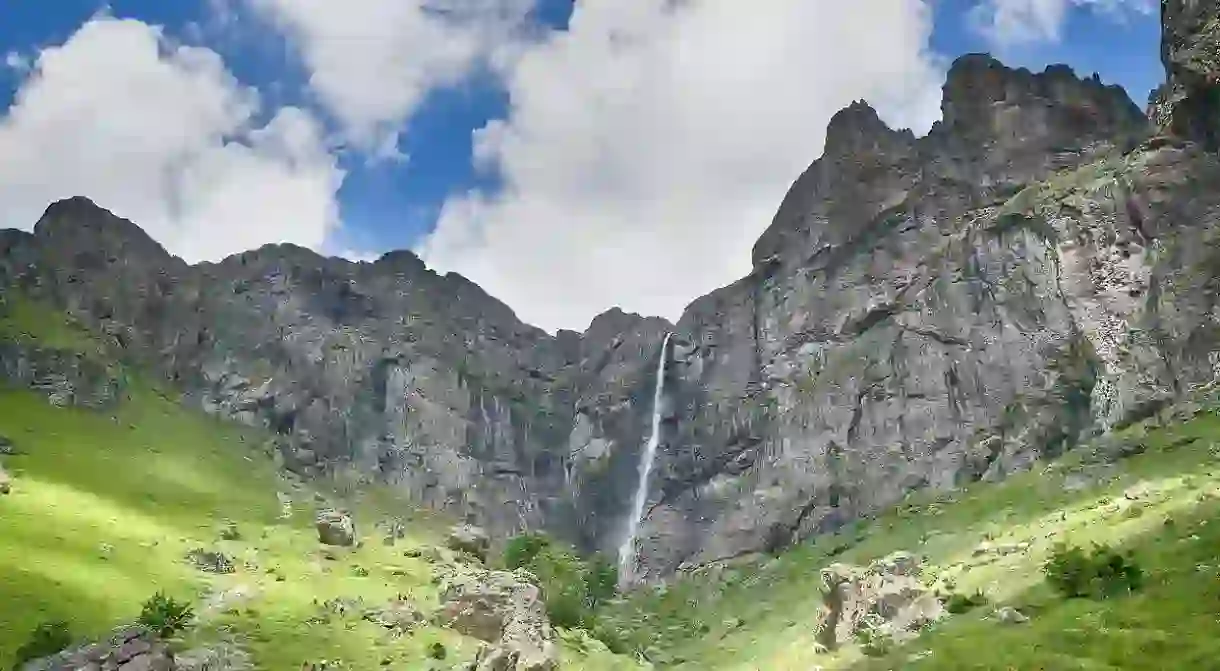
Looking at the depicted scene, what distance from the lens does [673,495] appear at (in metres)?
194

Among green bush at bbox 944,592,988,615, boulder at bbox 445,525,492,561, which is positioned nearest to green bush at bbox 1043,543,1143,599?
green bush at bbox 944,592,988,615

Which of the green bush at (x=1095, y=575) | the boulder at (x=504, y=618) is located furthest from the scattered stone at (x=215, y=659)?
the green bush at (x=1095, y=575)

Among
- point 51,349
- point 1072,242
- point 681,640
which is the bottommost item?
point 681,640

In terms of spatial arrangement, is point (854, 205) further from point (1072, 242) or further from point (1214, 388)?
point (1214, 388)

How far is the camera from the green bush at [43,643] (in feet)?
196

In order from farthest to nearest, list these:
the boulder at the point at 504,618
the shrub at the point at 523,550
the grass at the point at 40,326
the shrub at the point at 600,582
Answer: the grass at the point at 40,326 < the shrub at the point at 600,582 < the shrub at the point at 523,550 < the boulder at the point at 504,618

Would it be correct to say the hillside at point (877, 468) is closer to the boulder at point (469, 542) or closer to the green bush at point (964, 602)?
the green bush at point (964, 602)

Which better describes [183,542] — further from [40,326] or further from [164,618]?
[40,326]

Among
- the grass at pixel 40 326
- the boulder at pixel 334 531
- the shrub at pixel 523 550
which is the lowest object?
the shrub at pixel 523 550

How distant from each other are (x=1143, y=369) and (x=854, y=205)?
84.1 meters

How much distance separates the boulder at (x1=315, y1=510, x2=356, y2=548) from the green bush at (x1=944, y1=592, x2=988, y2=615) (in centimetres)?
8356

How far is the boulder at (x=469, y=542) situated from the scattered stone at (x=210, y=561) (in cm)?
3711

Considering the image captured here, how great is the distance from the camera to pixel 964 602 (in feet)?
202

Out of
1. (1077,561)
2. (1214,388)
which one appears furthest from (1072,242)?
(1077,561)
